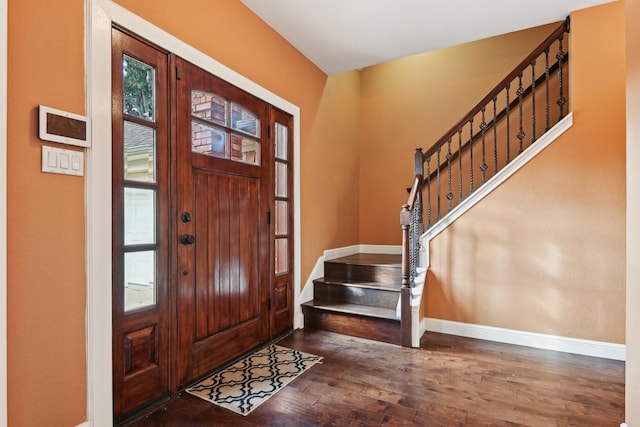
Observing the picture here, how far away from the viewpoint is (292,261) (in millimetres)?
3289

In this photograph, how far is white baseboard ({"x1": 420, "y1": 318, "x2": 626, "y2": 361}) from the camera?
2.66m

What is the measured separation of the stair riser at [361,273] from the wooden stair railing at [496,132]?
0.93ft

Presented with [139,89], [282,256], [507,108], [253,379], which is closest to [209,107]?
[139,89]

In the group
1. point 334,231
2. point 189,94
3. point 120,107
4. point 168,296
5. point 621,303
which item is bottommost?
point 621,303

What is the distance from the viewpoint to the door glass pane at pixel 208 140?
2.24 m

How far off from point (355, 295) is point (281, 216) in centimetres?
113

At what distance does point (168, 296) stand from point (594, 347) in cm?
332

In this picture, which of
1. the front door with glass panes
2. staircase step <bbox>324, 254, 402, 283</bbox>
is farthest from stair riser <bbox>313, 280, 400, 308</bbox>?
the front door with glass panes

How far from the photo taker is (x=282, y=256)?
10.5ft

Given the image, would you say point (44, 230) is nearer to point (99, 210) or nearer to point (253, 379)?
point (99, 210)

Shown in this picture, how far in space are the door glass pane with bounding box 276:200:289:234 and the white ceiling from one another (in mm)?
1568

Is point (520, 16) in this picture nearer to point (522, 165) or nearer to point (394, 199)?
point (522, 165)

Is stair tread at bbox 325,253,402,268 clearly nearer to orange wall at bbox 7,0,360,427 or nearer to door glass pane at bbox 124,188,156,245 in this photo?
door glass pane at bbox 124,188,156,245

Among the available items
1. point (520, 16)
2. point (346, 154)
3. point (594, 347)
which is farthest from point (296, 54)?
point (594, 347)
